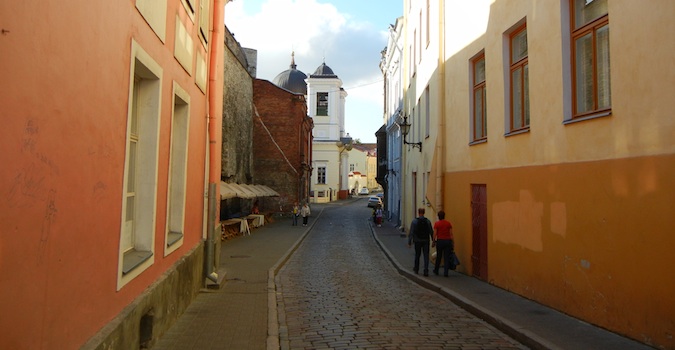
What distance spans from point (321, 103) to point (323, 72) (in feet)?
11.5

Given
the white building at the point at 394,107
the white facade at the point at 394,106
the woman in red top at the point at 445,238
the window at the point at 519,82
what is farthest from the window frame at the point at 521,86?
the white facade at the point at 394,106

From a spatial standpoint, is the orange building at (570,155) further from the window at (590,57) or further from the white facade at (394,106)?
the white facade at (394,106)

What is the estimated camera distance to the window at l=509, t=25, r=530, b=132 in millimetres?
9180

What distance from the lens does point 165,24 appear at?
6129 mm

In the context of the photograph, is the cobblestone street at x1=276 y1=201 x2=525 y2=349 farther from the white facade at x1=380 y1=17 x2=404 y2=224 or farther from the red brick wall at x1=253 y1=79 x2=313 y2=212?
the red brick wall at x1=253 y1=79 x2=313 y2=212

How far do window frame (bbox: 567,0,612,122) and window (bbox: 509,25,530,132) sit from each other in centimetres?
149

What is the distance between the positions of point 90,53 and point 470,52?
943 cm

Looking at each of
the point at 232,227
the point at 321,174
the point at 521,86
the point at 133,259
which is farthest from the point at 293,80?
the point at 133,259

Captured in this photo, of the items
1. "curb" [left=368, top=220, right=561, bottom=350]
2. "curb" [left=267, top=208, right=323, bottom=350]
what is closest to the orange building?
"curb" [left=368, top=220, right=561, bottom=350]

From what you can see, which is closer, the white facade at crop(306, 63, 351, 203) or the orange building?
the orange building

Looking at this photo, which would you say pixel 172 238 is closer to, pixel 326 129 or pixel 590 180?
pixel 590 180

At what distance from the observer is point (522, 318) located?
724 centimetres

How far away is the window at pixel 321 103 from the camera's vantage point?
57.2m

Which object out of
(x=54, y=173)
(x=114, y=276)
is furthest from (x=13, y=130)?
(x=114, y=276)
